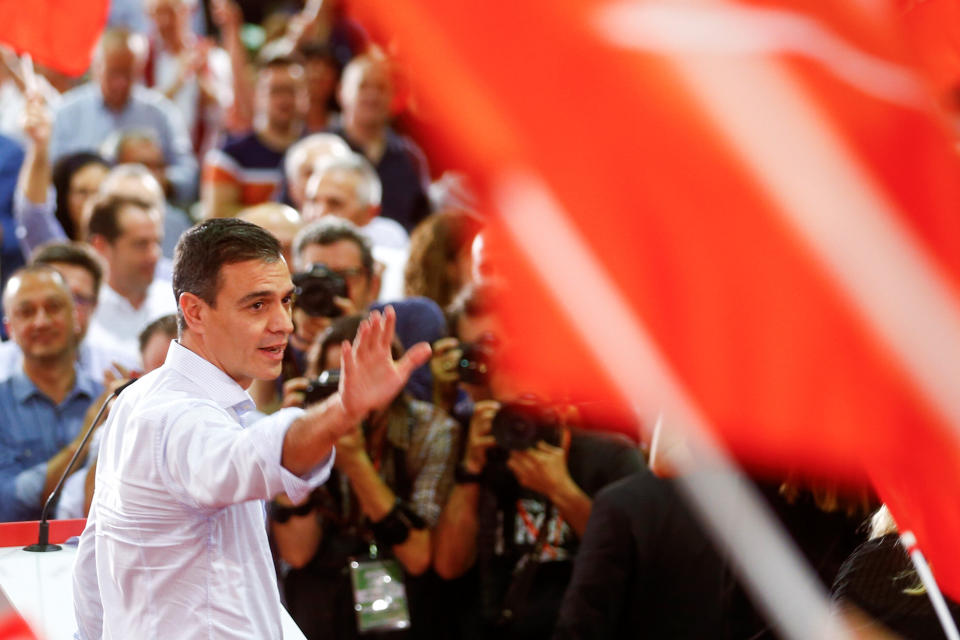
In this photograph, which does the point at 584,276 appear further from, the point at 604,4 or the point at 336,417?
the point at 336,417

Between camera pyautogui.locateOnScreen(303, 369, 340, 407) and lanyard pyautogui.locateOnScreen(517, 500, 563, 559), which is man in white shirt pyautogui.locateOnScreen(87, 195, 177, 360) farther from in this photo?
lanyard pyautogui.locateOnScreen(517, 500, 563, 559)

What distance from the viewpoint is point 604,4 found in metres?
0.82

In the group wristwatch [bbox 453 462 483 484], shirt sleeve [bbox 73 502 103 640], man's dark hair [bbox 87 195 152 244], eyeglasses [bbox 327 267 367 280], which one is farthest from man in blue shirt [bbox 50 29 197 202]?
shirt sleeve [bbox 73 502 103 640]

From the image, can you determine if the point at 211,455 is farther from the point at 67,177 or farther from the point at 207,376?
the point at 67,177

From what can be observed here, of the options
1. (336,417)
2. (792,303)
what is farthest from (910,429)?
(336,417)

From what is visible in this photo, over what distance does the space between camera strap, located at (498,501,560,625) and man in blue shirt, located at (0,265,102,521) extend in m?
1.50

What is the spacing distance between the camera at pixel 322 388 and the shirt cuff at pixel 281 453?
1.40 meters

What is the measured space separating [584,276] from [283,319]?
1.46 m

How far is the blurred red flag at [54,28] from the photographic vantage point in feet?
12.9

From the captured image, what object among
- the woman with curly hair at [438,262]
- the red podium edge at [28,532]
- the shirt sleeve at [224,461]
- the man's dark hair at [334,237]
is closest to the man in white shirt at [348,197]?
the woman with curly hair at [438,262]

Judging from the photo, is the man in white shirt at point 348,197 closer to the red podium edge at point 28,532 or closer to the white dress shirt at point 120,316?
the white dress shirt at point 120,316

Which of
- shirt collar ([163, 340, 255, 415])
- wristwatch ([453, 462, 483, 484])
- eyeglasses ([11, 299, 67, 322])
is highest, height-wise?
eyeglasses ([11, 299, 67, 322])

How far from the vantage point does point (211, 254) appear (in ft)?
7.54

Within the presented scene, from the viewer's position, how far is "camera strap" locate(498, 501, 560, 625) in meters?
3.65
